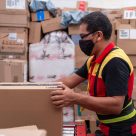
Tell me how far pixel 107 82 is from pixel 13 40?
2.44 metres

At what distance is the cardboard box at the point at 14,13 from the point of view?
398 cm

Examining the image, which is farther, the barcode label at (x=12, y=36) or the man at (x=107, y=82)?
the barcode label at (x=12, y=36)

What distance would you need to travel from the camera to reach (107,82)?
5.63 feet

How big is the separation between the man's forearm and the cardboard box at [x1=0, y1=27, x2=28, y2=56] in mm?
2375

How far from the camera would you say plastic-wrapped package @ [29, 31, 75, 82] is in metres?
4.02

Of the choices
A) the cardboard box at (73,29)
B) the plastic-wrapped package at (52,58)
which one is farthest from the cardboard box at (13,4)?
the cardboard box at (73,29)

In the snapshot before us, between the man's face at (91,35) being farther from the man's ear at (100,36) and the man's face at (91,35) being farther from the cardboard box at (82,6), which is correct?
the cardboard box at (82,6)

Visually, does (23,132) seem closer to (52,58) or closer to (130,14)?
(52,58)

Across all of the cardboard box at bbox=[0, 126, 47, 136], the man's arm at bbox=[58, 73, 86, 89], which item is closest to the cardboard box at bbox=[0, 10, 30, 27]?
the man's arm at bbox=[58, 73, 86, 89]

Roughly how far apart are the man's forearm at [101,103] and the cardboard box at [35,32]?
2.48 meters

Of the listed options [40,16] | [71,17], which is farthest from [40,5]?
[71,17]

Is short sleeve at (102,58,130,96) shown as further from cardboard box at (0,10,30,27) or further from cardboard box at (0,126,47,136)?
cardboard box at (0,10,30,27)

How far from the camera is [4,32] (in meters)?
4.01

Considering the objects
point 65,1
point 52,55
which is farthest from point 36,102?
point 65,1
